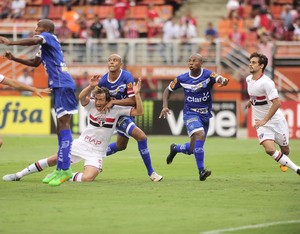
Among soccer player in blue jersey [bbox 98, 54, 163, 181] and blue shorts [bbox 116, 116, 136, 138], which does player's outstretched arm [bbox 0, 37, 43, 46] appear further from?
blue shorts [bbox 116, 116, 136, 138]

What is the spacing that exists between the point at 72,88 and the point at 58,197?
209 centimetres

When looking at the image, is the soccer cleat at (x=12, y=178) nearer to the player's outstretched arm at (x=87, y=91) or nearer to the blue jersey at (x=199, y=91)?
the player's outstretched arm at (x=87, y=91)

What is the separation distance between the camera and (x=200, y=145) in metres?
15.8

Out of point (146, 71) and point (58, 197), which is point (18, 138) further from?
point (58, 197)

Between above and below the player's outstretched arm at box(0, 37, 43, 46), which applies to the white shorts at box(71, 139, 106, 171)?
below

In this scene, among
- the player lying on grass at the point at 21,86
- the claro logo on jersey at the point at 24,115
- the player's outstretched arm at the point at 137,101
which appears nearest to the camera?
the player lying on grass at the point at 21,86

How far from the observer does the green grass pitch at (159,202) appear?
10.6 m

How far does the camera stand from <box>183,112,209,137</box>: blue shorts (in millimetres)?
16172

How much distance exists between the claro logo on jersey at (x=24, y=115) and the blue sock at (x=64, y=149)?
14334mm

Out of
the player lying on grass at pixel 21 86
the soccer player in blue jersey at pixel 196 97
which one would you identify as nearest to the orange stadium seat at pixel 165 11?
the soccer player in blue jersey at pixel 196 97

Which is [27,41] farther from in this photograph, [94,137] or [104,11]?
[104,11]

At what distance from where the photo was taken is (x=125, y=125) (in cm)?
1540

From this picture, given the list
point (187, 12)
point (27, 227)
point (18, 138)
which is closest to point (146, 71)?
point (187, 12)

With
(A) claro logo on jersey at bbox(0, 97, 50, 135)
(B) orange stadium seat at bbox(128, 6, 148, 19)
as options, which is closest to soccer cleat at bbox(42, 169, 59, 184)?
(A) claro logo on jersey at bbox(0, 97, 50, 135)
